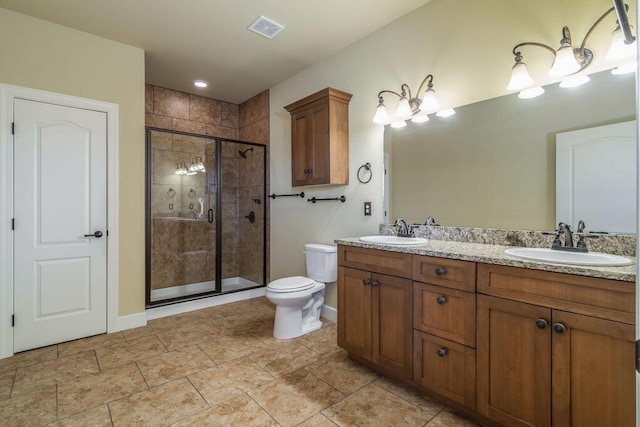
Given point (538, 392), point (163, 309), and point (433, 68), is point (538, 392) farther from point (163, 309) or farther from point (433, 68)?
point (163, 309)

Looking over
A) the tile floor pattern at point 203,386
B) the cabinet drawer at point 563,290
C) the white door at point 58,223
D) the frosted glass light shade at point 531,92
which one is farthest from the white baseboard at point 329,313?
the frosted glass light shade at point 531,92

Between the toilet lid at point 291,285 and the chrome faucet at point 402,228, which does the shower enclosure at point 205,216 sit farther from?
the chrome faucet at point 402,228

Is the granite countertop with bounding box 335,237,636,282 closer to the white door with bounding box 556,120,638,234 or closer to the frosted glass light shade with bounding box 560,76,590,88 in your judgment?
the white door with bounding box 556,120,638,234

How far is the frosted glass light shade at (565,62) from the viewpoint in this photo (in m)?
1.57

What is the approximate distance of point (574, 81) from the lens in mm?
1653

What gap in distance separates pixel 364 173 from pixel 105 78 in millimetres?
2562

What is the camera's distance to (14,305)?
243cm

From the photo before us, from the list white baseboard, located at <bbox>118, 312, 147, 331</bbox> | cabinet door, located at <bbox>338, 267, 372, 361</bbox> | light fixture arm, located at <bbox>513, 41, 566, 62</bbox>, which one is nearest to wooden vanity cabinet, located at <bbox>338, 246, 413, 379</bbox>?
cabinet door, located at <bbox>338, 267, 372, 361</bbox>

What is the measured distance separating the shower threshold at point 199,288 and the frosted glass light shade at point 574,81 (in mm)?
3637

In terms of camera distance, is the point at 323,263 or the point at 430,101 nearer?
the point at 430,101

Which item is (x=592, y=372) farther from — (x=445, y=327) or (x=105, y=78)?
(x=105, y=78)

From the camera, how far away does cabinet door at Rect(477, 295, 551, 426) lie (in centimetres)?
129

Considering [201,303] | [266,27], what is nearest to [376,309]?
[201,303]

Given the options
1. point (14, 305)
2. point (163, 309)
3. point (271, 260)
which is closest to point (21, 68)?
point (14, 305)
